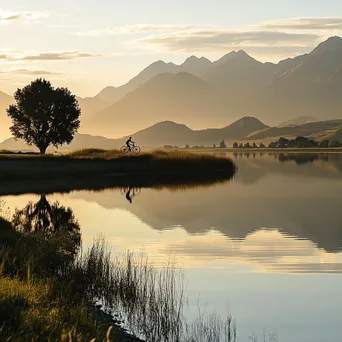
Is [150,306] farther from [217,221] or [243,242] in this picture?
[217,221]

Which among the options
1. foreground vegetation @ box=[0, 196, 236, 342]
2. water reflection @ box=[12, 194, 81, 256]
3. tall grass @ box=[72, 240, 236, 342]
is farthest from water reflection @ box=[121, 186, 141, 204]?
tall grass @ box=[72, 240, 236, 342]

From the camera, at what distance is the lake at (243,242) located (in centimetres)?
2284

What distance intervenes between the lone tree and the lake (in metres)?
41.8

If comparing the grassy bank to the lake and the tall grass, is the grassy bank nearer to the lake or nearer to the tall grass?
the lake

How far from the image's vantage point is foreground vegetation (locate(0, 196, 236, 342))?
15.6 m

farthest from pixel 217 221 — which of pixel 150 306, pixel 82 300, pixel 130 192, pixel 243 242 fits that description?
pixel 82 300

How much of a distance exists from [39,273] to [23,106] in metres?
96.0

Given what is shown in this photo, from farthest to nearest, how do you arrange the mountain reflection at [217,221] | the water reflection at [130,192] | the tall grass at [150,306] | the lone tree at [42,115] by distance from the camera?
the lone tree at [42,115]
the water reflection at [130,192]
the mountain reflection at [217,221]
the tall grass at [150,306]

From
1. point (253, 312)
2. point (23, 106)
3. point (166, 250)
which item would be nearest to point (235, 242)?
point (166, 250)

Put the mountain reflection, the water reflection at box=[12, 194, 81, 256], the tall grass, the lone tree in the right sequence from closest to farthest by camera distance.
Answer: the tall grass < the water reflection at box=[12, 194, 81, 256] < the mountain reflection < the lone tree

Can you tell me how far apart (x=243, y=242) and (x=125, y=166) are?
62734mm

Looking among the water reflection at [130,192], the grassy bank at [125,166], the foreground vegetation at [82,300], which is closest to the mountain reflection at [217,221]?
the water reflection at [130,192]

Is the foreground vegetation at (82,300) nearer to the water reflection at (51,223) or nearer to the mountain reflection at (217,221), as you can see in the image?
the water reflection at (51,223)

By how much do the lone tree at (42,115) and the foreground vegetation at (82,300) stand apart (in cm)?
8591
